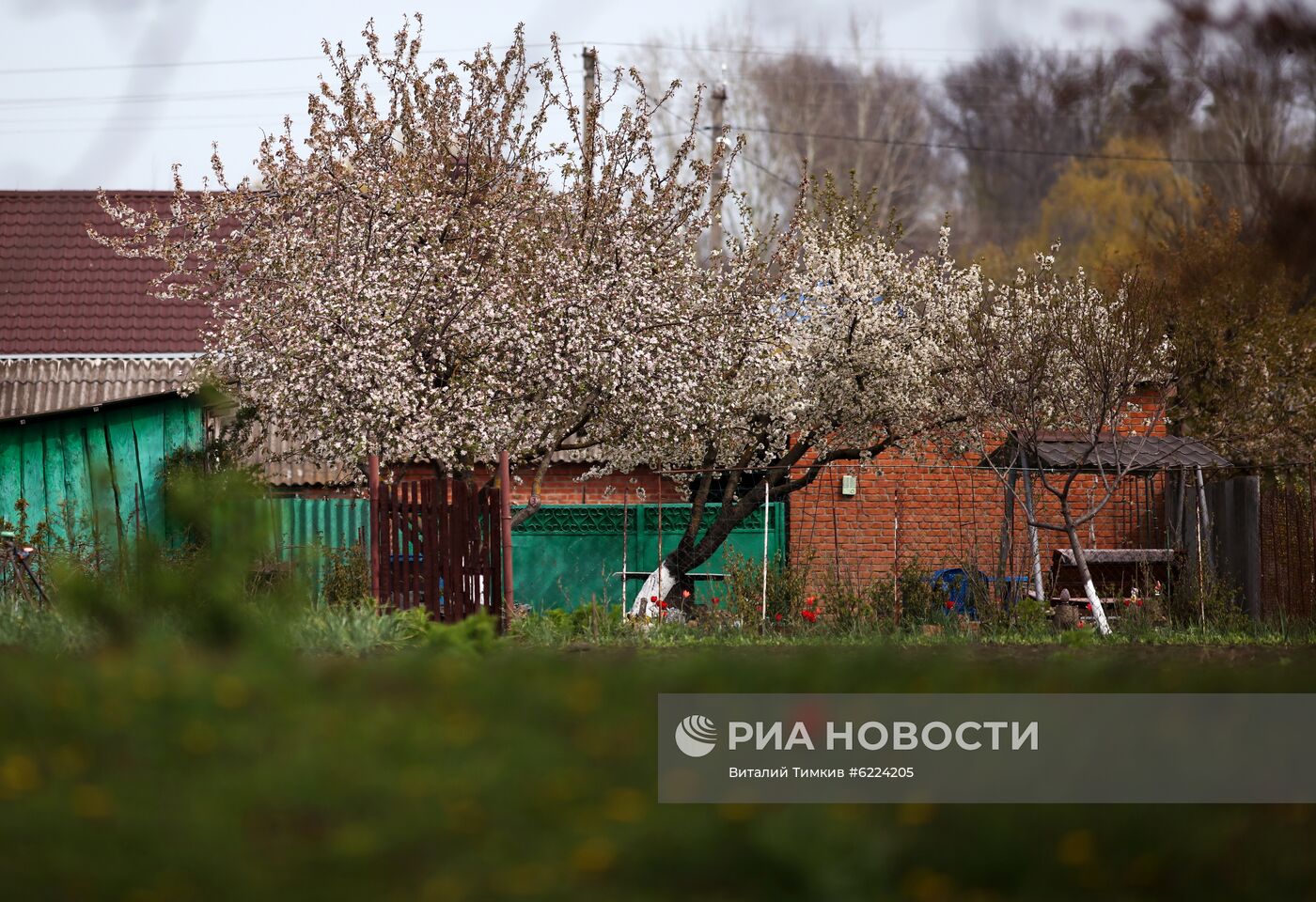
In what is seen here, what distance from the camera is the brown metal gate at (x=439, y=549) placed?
10453 mm

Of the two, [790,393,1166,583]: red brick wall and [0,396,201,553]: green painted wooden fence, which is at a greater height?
[0,396,201,553]: green painted wooden fence

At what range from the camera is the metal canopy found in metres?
13.3

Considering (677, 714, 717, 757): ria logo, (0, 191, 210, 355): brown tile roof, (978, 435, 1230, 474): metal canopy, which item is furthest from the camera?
(0, 191, 210, 355): brown tile roof

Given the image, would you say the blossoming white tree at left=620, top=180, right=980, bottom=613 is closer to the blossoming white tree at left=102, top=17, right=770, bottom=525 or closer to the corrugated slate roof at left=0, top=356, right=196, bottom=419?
the blossoming white tree at left=102, top=17, right=770, bottom=525

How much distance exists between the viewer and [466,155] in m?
14.7

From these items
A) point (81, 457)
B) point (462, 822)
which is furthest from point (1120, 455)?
point (462, 822)

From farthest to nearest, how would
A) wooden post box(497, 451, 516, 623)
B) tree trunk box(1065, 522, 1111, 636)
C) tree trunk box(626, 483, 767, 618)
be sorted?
tree trunk box(626, 483, 767, 618) → tree trunk box(1065, 522, 1111, 636) → wooden post box(497, 451, 516, 623)

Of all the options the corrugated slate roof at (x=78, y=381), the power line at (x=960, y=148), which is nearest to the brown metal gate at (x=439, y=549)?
the corrugated slate roof at (x=78, y=381)

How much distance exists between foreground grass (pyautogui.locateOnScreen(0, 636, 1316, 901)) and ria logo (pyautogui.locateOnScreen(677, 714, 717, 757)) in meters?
0.11

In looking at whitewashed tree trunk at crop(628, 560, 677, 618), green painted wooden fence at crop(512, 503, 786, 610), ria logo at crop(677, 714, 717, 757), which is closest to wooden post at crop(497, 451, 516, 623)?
whitewashed tree trunk at crop(628, 560, 677, 618)

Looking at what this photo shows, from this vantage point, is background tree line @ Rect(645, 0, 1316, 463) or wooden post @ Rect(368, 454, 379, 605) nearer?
background tree line @ Rect(645, 0, 1316, 463)

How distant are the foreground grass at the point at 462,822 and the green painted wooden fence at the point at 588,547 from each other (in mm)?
12486

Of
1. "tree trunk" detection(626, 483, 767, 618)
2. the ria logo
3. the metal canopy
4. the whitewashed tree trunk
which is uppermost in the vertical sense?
the metal canopy

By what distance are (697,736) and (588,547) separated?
1302 centimetres
